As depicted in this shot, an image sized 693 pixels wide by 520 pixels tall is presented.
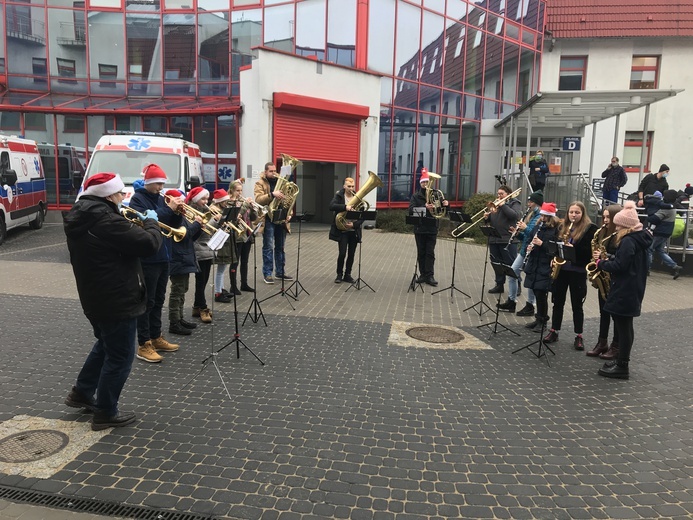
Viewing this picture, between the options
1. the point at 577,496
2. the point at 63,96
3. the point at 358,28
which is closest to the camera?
the point at 577,496

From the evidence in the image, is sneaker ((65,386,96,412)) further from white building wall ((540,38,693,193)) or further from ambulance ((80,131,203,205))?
white building wall ((540,38,693,193))

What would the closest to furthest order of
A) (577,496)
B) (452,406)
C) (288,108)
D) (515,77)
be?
(577,496)
(452,406)
(288,108)
(515,77)

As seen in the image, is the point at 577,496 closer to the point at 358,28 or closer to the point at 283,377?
the point at 283,377

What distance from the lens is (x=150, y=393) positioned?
5.04 metres

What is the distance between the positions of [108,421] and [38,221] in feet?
48.8

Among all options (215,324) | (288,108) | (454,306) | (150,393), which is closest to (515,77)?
(288,108)

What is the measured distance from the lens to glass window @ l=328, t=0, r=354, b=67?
60.0ft

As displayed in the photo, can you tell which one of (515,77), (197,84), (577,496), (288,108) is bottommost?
(577,496)

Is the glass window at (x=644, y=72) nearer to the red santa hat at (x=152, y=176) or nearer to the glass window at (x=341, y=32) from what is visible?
the glass window at (x=341, y=32)

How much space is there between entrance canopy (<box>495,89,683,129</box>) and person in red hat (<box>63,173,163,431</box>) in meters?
12.7

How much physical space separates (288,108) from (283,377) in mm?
12438

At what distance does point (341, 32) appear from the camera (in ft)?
60.7

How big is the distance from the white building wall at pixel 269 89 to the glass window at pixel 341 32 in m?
1.15

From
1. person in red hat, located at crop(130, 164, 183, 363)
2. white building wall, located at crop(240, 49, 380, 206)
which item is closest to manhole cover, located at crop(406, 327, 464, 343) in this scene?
person in red hat, located at crop(130, 164, 183, 363)
